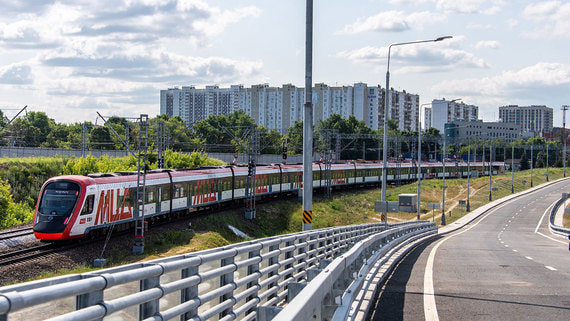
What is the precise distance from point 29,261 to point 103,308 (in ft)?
71.1

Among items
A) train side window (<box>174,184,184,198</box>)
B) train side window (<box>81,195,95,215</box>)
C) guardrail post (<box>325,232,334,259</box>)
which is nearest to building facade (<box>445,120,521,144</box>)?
train side window (<box>174,184,184,198</box>)

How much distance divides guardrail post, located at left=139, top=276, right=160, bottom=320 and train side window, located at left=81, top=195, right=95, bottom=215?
969 inches

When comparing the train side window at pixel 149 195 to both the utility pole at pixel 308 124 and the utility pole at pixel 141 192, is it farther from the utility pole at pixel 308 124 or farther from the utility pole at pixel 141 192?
the utility pole at pixel 308 124

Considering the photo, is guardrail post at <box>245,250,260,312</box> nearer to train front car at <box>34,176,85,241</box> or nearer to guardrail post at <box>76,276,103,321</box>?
guardrail post at <box>76,276,103,321</box>

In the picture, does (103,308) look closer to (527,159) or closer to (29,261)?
(29,261)

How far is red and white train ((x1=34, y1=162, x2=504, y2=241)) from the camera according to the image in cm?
2734

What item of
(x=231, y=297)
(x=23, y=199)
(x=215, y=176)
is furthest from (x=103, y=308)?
(x=23, y=199)

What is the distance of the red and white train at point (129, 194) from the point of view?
2734 centimetres

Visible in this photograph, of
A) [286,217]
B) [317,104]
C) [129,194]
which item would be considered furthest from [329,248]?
[317,104]

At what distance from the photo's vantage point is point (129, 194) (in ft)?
105

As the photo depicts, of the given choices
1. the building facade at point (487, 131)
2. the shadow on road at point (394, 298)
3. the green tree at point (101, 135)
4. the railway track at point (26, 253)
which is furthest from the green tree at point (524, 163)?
the shadow on road at point (394, 298)

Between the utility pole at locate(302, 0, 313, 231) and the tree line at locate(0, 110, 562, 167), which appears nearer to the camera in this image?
the utility pole at locate(302, 0, 313, 231)

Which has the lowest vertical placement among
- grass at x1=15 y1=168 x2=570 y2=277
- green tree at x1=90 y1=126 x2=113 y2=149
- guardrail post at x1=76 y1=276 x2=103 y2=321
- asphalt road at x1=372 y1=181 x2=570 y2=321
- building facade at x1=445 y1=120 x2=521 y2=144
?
grass at x1=15 y1=168 x2=570 y2=277

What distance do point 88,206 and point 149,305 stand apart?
2509cm
